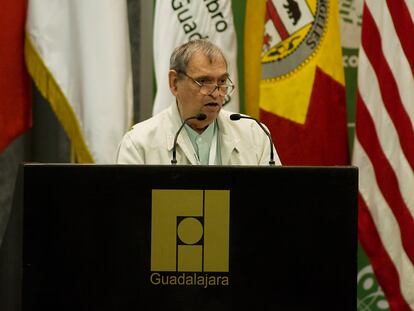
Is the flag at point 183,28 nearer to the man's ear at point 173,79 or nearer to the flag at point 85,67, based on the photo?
the flag at point 85,67

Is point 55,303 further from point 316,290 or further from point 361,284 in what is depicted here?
point 361,284

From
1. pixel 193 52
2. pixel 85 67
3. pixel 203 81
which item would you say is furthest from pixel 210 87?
pixel 85 67

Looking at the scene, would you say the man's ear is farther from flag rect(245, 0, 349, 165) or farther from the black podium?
the black podium

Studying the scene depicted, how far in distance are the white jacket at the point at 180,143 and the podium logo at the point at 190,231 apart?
3.26ft

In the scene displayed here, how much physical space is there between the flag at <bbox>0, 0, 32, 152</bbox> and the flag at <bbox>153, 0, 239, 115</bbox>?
73 cm

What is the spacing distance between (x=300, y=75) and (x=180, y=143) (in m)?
1.38

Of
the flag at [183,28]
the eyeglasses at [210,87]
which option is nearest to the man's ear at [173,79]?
the eyeglasses at [210,87]

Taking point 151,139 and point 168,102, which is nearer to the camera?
point 151,139

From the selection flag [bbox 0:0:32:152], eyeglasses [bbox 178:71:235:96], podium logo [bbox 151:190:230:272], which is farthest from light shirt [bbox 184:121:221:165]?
flag [bbox 0:0:32:152]

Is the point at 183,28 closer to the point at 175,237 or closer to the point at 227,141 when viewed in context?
the point at 227,141

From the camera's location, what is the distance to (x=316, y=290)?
7.89ft

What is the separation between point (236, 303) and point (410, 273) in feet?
7.69

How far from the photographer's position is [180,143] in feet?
11.1

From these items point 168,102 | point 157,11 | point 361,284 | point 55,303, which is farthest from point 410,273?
point 55,303
